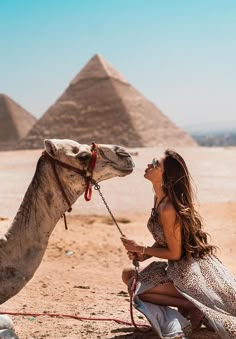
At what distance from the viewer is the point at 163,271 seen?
15.7ft

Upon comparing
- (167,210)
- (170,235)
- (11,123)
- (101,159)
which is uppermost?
(101,159)

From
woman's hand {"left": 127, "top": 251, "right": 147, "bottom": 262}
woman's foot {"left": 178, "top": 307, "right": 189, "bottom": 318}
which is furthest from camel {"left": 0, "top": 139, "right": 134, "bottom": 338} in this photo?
woman's foot {"left": 178, "top": 307, "right": 189, "bottom": 318}

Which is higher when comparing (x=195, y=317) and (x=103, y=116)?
(x=195, y=317)

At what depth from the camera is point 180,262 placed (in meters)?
4.62

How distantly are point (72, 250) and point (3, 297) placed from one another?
5.85m

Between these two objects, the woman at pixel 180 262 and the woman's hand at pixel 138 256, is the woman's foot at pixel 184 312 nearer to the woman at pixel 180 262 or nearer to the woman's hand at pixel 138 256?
the woman at pixel 180 262

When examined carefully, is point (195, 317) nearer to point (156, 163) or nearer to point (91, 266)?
point (156, 163)

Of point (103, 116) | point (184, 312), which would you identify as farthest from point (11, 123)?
point (184, 312)

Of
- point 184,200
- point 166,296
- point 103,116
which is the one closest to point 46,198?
point 184,200

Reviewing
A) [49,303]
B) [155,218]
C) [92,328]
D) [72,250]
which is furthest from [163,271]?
[72,250]

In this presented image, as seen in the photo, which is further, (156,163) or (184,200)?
(156,163)

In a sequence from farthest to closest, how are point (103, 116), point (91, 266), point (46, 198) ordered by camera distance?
1. point (103, 116)
2. point (91, 266)
3. point (46, 198)

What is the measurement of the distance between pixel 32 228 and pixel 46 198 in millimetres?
236

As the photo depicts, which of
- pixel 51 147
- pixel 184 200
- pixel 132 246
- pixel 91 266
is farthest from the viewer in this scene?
pixel 91 266
